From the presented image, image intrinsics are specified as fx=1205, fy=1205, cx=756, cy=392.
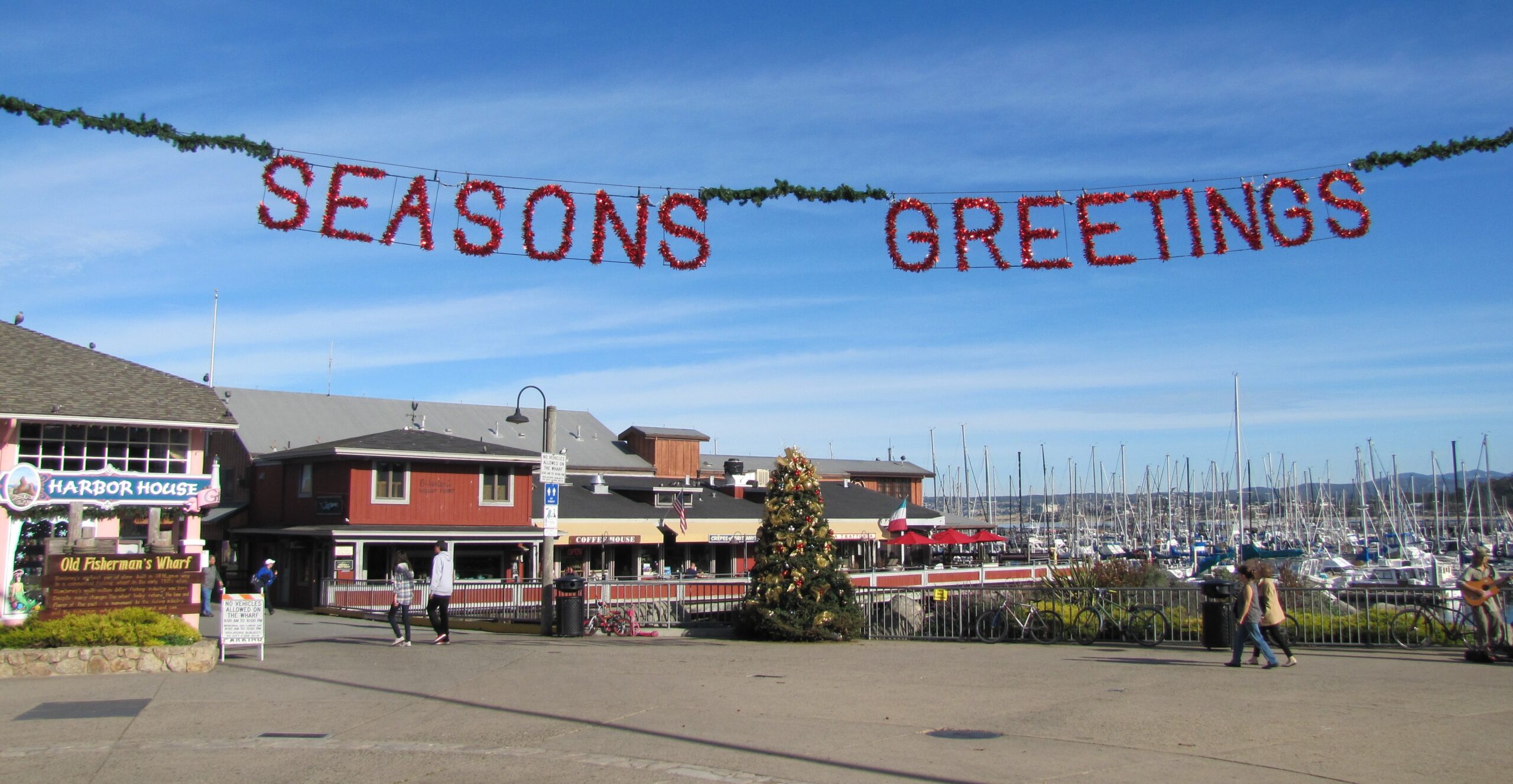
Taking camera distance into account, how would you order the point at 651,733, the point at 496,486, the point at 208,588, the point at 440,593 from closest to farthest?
the point at 651,733
the point at 440,593
the point at 208,588
the point at 496,486

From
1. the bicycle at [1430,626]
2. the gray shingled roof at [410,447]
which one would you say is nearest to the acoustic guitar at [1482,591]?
the bicycle at [1430,626]

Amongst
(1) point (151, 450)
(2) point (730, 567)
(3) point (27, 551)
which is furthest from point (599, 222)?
(2) point (730, 567)

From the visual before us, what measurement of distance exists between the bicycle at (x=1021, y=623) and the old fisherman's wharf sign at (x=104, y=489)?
14.1 m

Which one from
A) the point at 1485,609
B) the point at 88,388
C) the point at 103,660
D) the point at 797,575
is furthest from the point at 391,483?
the point at 1485,609

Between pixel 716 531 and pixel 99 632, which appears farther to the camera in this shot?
pixel 716 531

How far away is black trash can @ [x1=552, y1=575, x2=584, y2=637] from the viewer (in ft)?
74.2

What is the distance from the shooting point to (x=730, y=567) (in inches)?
1993

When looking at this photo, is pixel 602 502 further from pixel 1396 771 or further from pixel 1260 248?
pixel 1396 771

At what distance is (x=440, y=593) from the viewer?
65.1 feet

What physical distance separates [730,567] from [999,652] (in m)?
31.9

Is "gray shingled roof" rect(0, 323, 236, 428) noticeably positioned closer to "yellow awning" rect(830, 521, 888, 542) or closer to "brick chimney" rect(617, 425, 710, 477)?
"yellow awning" rect(830, 521, 888, 542)

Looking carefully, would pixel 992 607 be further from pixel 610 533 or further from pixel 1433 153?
pixel 610 533

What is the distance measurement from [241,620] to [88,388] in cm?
721

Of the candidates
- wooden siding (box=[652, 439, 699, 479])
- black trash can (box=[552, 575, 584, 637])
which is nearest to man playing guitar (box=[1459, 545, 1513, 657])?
black trash can (box=[552, 575, 584, 637])
